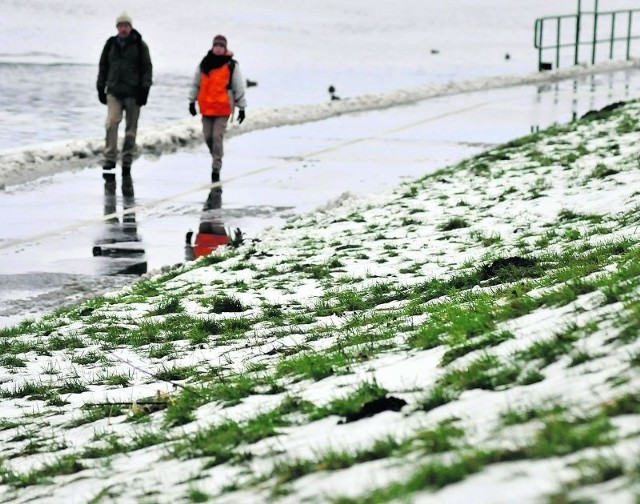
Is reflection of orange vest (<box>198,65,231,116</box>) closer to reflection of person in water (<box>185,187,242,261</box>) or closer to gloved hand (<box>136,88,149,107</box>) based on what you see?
gloved hand (<box>136,88,149,107</box>)

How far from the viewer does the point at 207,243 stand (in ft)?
42.3

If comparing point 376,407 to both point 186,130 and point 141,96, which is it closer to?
point 141,96

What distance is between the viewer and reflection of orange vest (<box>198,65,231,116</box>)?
16.8 m

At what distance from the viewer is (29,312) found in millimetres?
9898

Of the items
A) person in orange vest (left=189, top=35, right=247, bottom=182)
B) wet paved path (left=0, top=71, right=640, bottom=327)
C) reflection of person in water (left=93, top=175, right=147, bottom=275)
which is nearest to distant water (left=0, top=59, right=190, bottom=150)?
wet paved path (left=0, top=71, right=640, bottom=327)

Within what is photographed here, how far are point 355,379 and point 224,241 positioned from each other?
7297 mm

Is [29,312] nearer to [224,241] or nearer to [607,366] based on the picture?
[224,241]

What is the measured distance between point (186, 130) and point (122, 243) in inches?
416

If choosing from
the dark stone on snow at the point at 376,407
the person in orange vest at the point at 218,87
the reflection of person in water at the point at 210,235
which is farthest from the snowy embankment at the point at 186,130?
the dark stone on snow at the point at 376,407

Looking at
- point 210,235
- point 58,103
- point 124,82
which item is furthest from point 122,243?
point 58,103

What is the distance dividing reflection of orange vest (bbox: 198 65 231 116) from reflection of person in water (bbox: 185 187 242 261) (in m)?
2.05

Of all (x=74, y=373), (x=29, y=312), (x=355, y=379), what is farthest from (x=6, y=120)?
(x=355, y=379)

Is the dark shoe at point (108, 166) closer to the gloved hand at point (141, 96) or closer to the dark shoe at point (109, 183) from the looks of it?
the dark shoe at point (109, 183)

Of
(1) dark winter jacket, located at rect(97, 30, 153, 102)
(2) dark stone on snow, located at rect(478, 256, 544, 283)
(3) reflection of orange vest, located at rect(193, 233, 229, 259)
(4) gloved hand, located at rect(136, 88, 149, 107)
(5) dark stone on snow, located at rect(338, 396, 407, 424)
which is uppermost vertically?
(1) dark winter jacket, located at rect(97, 30, 153, 102)
